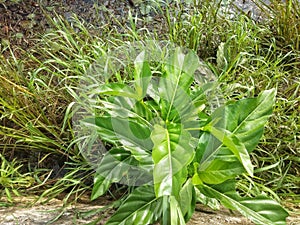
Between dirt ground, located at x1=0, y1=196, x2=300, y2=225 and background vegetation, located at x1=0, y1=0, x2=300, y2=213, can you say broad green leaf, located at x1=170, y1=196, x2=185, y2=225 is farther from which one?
background vegetation, located at x1=0, y1=0, x2=300, y2=213

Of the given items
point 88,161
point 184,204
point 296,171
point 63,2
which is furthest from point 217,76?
point 63,2

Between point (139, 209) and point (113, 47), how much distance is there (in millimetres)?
991

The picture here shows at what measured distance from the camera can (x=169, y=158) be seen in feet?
5.07

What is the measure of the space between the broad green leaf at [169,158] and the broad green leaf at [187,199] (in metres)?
0.06

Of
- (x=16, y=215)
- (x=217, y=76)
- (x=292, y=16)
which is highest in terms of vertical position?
(x=292, y=16)

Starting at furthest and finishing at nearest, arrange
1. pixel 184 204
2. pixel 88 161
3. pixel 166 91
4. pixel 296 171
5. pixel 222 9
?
1. pixel 222 9
2. pixel 296 171
3. pixel 88 161
4. pixel 166 91
5. pixel 184 204

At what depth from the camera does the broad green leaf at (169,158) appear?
149 cm

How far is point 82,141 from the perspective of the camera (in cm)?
207

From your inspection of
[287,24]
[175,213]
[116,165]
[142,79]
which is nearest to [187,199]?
[175,213]

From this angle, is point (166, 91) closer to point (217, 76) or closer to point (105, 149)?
point (105, 149)

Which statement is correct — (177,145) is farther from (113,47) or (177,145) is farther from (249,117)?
(113,47)

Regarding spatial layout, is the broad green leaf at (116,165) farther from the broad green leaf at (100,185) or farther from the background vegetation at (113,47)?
the background vegetation at (113,47)

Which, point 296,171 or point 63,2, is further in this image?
point 63,2

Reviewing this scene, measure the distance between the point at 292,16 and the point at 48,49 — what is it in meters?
1.16
